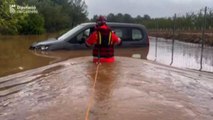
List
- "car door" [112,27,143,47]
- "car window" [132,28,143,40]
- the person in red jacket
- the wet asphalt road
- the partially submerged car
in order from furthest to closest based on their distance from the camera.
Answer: "car window" [132,28,143,40], "car door" [112,27,143,47], the partially submerged car, the person in red jacket, the wet asphalt road

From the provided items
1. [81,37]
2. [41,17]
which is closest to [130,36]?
[81,37]

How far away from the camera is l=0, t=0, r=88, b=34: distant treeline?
1423 centimetres

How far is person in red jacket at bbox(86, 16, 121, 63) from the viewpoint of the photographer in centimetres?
907

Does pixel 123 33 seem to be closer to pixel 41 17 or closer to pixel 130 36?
pixel 130 36

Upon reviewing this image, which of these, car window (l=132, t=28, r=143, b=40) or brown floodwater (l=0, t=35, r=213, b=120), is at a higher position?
car window (l=132, t=28, r=143, b=40)

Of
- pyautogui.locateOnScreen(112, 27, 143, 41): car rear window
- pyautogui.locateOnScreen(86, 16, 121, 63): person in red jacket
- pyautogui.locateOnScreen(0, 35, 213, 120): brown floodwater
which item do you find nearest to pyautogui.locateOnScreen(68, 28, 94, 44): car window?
pyautogui.locateOnScreen(112, 27, 143, 41): car rear window

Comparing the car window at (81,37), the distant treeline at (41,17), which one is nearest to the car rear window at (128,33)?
the car window at (81,37)

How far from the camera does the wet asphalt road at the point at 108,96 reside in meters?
4.90

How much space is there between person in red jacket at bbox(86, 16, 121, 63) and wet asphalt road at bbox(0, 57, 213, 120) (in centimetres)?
64

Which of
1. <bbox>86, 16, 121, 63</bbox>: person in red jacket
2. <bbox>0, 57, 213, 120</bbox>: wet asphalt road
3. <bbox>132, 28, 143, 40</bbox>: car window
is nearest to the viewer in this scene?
<bbox>0, 57, 213, 120</bbox>: wet asphalt road

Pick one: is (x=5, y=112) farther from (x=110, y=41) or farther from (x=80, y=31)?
(x=80, y=31)

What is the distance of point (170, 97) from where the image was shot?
19.3 feet

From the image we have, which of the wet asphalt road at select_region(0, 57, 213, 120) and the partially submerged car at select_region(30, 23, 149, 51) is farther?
the partially submerged car at select_region(30, 23, 149, 51)

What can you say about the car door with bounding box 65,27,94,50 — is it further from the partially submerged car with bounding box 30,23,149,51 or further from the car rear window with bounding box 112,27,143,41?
the car rear window with bounding box 112,27,143,41
